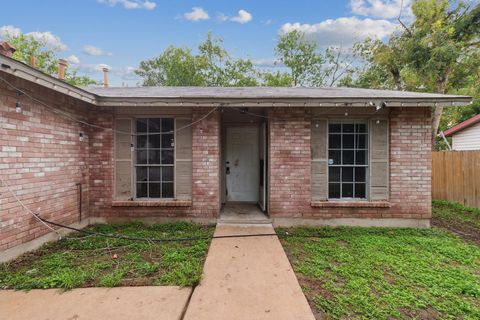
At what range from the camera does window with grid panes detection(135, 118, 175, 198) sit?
5.68m

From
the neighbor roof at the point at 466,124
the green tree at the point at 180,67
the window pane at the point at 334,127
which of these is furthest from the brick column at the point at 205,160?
the green tree at the point at 180,67

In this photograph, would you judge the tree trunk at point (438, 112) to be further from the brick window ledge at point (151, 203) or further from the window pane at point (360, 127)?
the brick window ledge at point (151, 203)

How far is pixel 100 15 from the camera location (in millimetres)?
13023

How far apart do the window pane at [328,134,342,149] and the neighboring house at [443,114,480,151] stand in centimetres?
953

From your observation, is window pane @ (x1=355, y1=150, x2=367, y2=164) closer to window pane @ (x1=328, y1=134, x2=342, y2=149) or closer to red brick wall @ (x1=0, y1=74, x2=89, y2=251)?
window pane @ (x1=328, y1=134, x2=342, y2=149)

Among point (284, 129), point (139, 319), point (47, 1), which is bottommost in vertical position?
point (139, 319)

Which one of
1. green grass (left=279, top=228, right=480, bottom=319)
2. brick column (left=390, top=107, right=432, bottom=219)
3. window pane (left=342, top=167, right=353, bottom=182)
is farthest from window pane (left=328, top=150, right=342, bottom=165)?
green grass (left=279, top=228, right=480, bottom=319)

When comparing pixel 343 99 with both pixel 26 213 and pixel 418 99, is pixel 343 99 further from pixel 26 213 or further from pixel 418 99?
pixel 26 213

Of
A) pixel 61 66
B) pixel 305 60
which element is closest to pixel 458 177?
pixel 61 66

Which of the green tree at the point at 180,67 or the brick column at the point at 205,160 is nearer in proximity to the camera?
the brick column at the point at 205,160

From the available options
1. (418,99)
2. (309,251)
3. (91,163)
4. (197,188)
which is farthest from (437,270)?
(91,163)

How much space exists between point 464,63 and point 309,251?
52.0 ft

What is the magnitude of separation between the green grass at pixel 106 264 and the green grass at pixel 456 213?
6146 millimetres

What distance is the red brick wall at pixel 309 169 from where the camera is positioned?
541 cm
